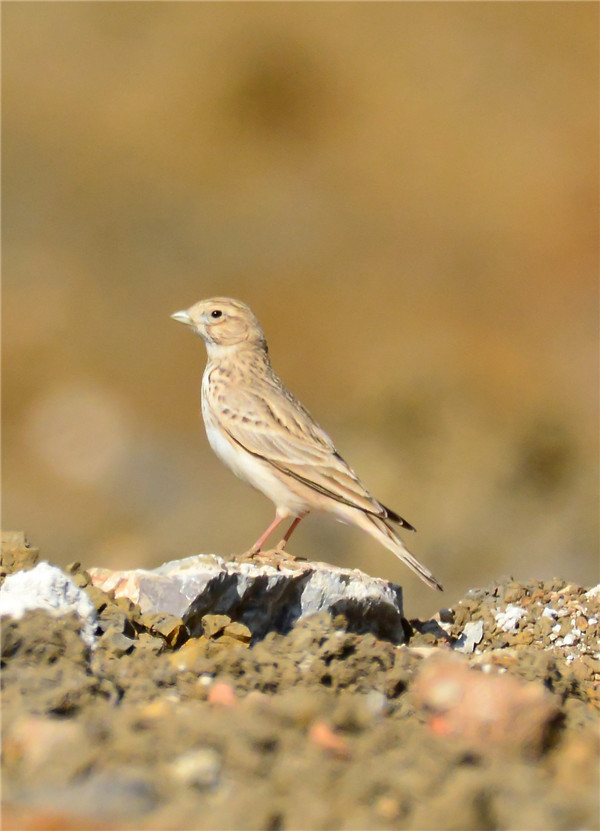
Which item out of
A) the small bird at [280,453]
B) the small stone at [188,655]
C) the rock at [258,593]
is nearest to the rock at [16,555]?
the rock at [258,593]

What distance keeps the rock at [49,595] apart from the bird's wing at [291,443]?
88.9 inches

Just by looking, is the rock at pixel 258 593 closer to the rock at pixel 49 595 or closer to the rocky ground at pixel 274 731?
the rocky ground at pixel 274 731

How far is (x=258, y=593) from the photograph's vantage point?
482 cm

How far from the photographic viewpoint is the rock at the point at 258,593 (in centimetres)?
453

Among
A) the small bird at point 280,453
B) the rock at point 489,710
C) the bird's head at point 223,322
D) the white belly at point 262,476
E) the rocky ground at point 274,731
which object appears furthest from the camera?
the bird's head at point 223,322

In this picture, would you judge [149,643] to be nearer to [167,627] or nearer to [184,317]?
[167,627]

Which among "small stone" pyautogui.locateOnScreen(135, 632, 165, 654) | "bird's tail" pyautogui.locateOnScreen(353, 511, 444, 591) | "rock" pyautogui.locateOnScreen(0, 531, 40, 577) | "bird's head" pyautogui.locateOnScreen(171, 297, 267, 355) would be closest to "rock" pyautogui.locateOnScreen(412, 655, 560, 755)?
"small stone" pyautogui.locateOnScreen(135, 632, 165, 654)

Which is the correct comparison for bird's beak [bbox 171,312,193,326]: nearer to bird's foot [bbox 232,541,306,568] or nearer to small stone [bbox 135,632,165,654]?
bird's foot [bbox 232,541,306,568]

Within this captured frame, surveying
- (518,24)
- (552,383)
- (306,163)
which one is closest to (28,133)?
(306,163)

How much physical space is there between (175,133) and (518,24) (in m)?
4.55

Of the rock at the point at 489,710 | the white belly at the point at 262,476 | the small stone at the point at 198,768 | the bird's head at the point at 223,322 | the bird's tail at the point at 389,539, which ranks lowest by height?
the small stone at the point at 198,768

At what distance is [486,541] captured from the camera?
12.2 metres

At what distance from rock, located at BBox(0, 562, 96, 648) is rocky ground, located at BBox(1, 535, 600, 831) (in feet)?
0.22

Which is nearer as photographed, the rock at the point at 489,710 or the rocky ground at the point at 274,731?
the rocky ground at the point at 274,731
